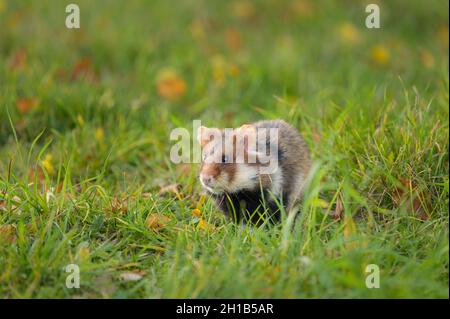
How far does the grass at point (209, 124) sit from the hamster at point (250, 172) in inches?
6.6

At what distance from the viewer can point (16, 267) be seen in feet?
11.0

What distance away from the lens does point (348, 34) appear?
796 centimetres

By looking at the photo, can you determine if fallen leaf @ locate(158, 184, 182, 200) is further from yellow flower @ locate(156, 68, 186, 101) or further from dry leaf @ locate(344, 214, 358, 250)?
yellow flower @ locate(156, 68, 186, 101)

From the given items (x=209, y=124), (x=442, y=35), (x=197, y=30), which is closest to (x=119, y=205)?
(x=209, y=124)

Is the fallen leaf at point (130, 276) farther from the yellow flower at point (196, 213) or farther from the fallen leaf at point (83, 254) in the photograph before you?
the yellow flower at point (196, 213)

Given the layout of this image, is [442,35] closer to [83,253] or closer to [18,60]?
[18,60]

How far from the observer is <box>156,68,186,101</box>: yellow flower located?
6.58 meters

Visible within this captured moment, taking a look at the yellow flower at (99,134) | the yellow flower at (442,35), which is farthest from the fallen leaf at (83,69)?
the yellow flower at (442,35)

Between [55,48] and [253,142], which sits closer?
[253,142]

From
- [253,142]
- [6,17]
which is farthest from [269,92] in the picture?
[6,17]

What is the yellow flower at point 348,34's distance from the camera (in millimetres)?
7871

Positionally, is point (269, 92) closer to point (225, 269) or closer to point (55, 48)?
point (55, 48)

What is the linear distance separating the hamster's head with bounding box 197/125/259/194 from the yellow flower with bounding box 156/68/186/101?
8.66 feet
